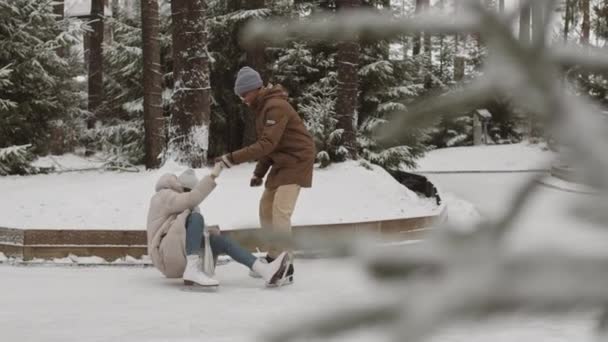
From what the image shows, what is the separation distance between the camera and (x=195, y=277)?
20.9ft

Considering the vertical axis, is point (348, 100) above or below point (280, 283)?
above

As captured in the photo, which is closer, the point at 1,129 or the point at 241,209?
the point at 241,209

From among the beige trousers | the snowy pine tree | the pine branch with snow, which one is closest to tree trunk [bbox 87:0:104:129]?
the snowy pine tree

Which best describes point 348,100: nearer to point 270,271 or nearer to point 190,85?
point 190,85

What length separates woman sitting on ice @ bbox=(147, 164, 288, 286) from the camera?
253 inches

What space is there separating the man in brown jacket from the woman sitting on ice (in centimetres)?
24

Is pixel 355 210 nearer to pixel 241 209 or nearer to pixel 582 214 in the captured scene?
pixel 241 209

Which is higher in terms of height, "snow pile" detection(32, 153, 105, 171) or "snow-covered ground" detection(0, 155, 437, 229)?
"snow-covered ground" detection(0, 155, 437, 229)

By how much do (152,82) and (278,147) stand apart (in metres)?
7.40

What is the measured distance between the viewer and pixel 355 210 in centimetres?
1051

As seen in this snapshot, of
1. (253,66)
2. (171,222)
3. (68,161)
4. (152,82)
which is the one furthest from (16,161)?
(171,222)

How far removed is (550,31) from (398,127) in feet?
0.30

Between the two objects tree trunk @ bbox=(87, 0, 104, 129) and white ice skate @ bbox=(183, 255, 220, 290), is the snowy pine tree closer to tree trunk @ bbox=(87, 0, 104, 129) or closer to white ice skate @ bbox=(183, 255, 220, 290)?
tree trunk @ bbox=(87, 0, 104, 129)

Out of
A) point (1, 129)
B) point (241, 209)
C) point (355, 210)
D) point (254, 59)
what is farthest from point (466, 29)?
point (1, 129)
